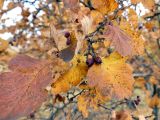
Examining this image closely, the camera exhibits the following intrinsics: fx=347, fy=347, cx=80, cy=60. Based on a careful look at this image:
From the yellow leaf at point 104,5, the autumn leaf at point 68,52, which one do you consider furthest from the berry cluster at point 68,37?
the yellow leaf at point 104,5

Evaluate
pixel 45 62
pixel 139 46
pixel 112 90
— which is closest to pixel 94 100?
pixel 139 46

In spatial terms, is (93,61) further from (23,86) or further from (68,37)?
(23,86)

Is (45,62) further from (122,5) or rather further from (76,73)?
(122,5)

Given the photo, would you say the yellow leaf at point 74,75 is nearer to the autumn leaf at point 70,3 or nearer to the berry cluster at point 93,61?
the berry cluster at point 93,61

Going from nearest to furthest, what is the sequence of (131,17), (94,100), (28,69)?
(28,69), (94,100), (131,17)

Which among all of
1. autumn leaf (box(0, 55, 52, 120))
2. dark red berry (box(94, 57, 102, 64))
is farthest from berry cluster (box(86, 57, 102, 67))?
autumn leaf (box(0, 55, 52, 120))

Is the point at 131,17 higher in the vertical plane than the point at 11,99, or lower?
higher
